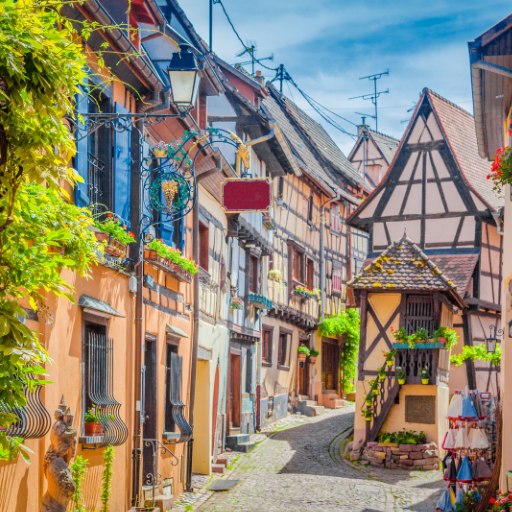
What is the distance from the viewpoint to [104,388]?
897 centimetres

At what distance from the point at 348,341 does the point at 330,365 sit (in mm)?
999

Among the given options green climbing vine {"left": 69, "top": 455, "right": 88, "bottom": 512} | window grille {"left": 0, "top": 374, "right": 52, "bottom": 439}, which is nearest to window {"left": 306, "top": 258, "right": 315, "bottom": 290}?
green climbing vine {"left": 69, "top": 455, "right": 88, "bottom": 512}

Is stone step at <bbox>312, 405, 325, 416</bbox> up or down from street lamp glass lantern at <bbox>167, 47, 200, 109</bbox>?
down

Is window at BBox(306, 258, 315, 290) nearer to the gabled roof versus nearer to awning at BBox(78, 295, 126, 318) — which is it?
the gabled roof

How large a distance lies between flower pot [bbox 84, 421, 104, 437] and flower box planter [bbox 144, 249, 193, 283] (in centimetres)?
252

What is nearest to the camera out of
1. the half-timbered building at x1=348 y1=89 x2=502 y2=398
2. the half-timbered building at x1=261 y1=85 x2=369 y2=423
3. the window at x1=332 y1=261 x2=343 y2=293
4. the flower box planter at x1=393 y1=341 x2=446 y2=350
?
the flower box planter at x1=393 y1=341 x2=446 y2=350

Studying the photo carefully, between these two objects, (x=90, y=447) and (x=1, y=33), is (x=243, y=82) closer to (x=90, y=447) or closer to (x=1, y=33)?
(x=90, y=447)

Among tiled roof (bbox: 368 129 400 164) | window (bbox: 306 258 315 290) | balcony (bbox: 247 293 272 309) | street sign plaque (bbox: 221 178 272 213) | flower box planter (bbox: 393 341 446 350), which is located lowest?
flower box planter (bbox: 393 341 446 350)

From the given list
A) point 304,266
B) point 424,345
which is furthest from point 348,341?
point 424,345

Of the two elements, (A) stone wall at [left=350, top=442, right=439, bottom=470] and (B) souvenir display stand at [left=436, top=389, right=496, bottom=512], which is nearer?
(B) souvenir display stand at [left=436, top=389, right=496, bottom=512]

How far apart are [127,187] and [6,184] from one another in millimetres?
5973

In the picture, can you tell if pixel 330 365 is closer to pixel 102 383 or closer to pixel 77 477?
pixel 102 383

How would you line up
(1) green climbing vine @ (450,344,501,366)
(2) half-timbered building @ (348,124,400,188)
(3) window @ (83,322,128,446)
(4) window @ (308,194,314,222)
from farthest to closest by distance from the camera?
(2) half-timbered building @ (348,124,400,188), (4) window @ (308,194,314,222), (1) green climbing vine @ (450,344,501,366), (3) window @ (83,322,128,446)

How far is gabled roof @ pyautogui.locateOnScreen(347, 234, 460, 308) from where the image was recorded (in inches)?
674
